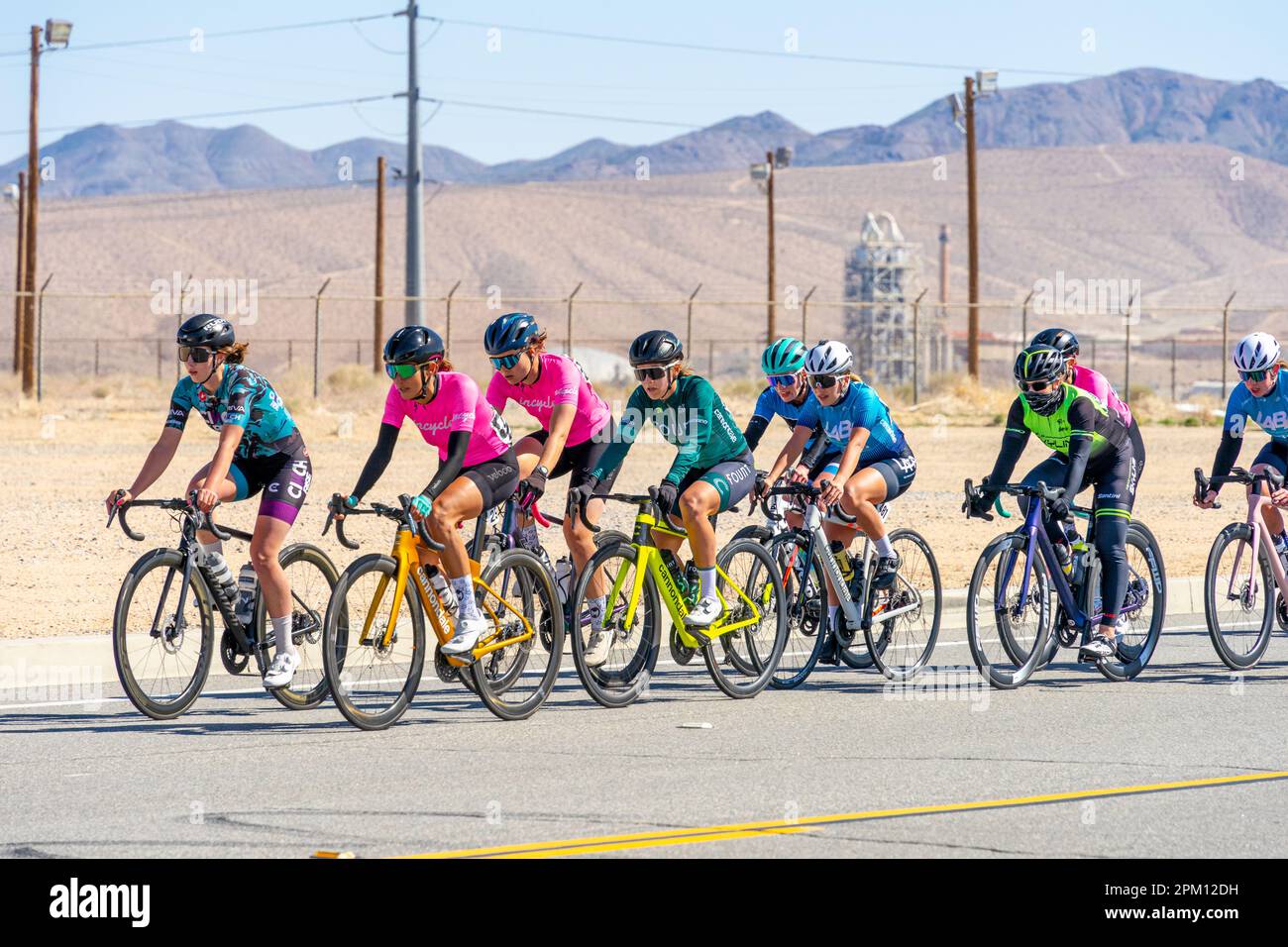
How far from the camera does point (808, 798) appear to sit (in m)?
7.79

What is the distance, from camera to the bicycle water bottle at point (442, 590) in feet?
30.7

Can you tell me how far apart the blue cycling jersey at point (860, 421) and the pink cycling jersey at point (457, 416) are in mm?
2311

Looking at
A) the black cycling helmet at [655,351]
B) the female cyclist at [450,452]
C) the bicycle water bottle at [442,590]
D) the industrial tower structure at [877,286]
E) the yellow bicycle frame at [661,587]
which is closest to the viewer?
the female cyclist at [450,452]

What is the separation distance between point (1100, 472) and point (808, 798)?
4.14 m

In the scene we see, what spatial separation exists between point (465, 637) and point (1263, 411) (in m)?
5.45

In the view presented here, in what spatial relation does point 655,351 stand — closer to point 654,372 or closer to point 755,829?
point 654,372

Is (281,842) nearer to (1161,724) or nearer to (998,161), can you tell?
(1161,724)

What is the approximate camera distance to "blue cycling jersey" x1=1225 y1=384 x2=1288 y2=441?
11617 mm

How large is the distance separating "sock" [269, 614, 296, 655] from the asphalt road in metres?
0.42

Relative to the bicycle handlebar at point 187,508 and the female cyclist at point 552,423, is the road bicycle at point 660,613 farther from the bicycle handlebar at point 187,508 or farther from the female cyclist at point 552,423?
the bicycle handlebar at point 187,508

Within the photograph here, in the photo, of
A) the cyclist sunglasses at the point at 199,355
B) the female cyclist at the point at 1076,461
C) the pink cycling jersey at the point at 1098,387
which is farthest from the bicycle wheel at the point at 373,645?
the pink cycling jersey at the point at 1098,387

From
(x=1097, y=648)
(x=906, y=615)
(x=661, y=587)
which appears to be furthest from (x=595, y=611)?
(x=1097, y=648)

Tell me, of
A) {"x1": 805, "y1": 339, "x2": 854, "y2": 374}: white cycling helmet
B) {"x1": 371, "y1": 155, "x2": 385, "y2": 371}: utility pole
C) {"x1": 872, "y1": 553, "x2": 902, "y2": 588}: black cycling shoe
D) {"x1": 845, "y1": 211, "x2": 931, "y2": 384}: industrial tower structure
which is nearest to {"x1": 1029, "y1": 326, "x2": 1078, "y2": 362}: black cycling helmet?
{"x1": 805, "y1": 339, "x2": 854, "y2": 374}: white cycling helmet
